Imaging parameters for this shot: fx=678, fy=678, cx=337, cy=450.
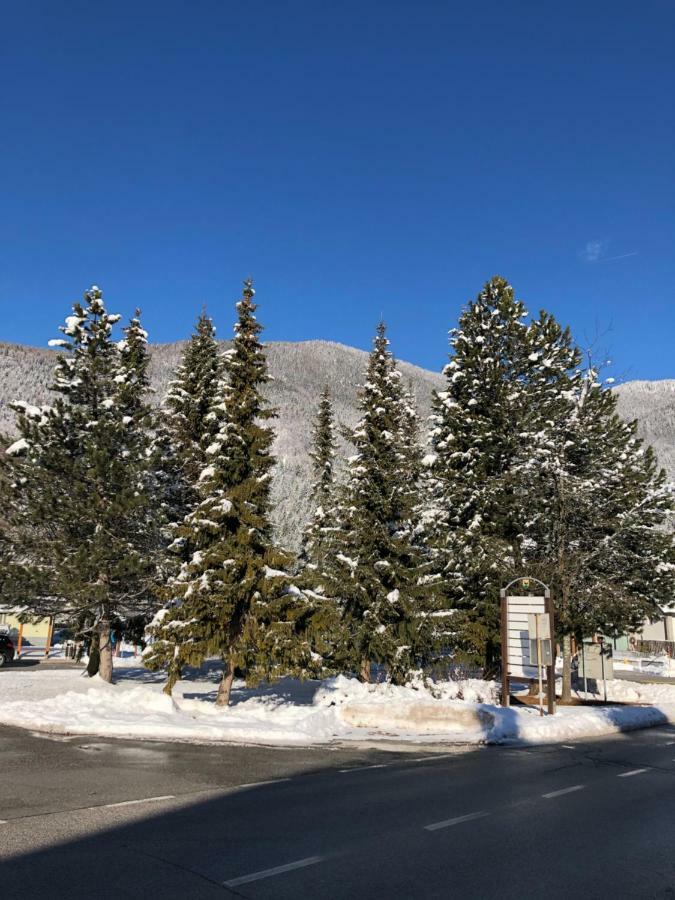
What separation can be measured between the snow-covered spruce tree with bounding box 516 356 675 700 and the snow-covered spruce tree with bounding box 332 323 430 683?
5.60 m

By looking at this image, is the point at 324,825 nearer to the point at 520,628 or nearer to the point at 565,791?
the point at 565,791

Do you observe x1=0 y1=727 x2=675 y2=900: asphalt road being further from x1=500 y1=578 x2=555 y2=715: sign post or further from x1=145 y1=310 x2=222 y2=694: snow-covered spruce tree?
x1=145 y1=310 x2=222 y2=694: snow-covered spruce tree

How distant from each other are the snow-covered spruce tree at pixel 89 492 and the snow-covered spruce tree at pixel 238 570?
4.25m

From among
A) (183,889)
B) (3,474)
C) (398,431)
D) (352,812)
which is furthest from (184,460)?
(183,889)

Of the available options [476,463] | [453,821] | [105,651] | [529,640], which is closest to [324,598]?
[529,640]

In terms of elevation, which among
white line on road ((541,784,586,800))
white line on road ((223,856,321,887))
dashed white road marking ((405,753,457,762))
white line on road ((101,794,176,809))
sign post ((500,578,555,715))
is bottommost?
dashed white road marking ((405,753,457,762))

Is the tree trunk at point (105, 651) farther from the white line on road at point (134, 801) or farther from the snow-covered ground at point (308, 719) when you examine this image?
the white line on road at point (134, 801)

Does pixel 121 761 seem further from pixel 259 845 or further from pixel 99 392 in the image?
pixel 99 392

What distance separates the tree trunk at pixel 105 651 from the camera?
23719mm

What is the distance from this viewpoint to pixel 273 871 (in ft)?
19.4

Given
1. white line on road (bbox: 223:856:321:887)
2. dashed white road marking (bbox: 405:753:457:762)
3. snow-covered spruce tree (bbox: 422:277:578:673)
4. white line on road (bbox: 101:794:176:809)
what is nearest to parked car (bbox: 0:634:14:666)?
snow-covered spruce tree (bbox: 422:277:578:673)

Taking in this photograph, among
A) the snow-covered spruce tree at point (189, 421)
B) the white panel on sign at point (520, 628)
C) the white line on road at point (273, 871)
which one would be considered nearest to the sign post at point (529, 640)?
the white panel on sign at point (520, 628)

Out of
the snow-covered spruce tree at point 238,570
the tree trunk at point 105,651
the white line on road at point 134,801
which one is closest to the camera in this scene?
the white line on road at point 134,801

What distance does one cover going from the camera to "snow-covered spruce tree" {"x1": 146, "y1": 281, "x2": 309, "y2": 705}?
719 inches
